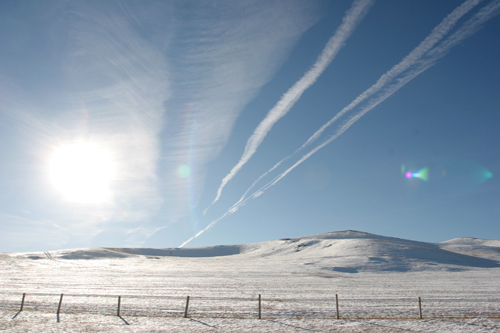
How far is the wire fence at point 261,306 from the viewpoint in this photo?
17.4 metres

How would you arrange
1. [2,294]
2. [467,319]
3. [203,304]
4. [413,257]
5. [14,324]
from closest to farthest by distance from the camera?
[14,324] < [467,319] < [203,304] < [2,294] < [413,257]

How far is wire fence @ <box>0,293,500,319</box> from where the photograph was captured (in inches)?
685

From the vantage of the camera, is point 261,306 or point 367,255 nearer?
point 261,306

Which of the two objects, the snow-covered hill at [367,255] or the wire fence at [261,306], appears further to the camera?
the snow-covered hill at [367,255]

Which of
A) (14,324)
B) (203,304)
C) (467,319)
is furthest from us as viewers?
(203,304)

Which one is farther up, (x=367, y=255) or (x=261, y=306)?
(x=367, y=255)

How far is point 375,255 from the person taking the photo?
56.6 m

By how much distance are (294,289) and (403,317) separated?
1219 cm

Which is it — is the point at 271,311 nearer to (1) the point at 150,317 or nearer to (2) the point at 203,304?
(2) the point at 203,304

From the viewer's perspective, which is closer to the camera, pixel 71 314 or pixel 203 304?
pixel 71 314

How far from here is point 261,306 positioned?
19.8m

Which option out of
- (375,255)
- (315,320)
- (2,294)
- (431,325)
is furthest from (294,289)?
(375,255)

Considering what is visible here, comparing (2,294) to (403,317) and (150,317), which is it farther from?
(403,317)

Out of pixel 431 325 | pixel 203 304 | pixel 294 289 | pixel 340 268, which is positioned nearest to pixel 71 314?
pixel 203 304
